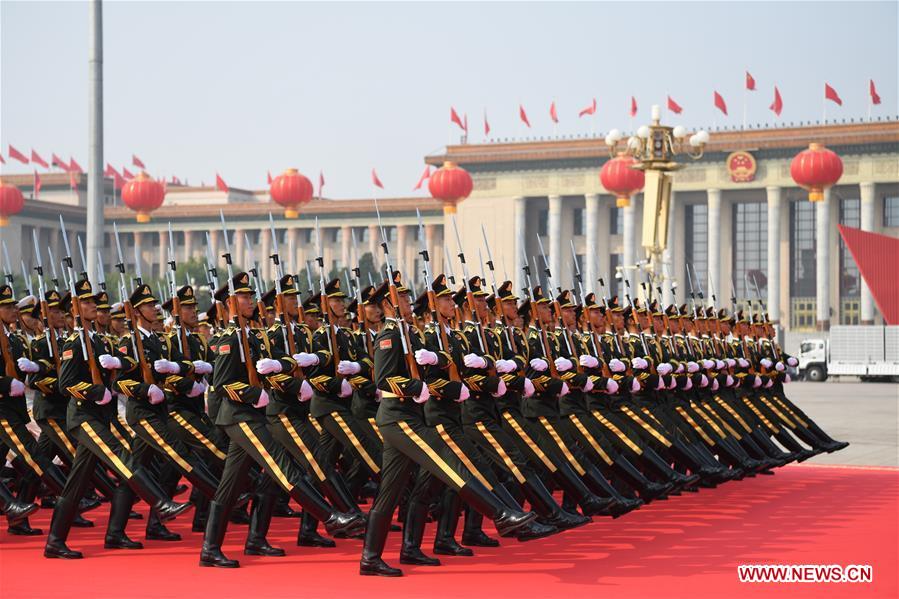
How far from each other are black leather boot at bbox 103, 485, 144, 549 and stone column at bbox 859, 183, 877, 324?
53.0 meters

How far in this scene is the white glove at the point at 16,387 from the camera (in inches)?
346

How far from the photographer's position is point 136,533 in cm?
927

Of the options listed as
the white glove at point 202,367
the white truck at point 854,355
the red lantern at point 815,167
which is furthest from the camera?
the red lantern at point 815,167

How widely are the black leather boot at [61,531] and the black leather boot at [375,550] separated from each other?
1.80 metres

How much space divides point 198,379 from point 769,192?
52.9 metres

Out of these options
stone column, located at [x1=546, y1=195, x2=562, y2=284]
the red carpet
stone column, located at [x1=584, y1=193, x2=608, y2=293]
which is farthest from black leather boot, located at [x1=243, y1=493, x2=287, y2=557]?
stone column, located at [x1=546, y1=195, x2=562, y2=284]

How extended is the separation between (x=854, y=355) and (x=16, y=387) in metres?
37.1

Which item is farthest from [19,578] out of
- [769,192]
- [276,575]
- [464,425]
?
[769,192]

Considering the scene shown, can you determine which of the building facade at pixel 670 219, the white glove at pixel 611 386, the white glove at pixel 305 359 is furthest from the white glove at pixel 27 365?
the building facade at pixel 670 219

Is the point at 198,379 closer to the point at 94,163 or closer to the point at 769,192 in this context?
the point at 94,163

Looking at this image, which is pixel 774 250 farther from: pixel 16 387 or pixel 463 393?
pixel 463 393

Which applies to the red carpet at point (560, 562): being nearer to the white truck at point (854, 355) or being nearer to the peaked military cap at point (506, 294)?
the peaked military cap at point (506, 294)

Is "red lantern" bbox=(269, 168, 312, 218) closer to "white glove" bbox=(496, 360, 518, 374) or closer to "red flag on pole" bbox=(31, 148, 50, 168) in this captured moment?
"red flag on pole" bbox=(31, 148, 50, 168)

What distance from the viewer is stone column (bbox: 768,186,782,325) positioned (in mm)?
60062
